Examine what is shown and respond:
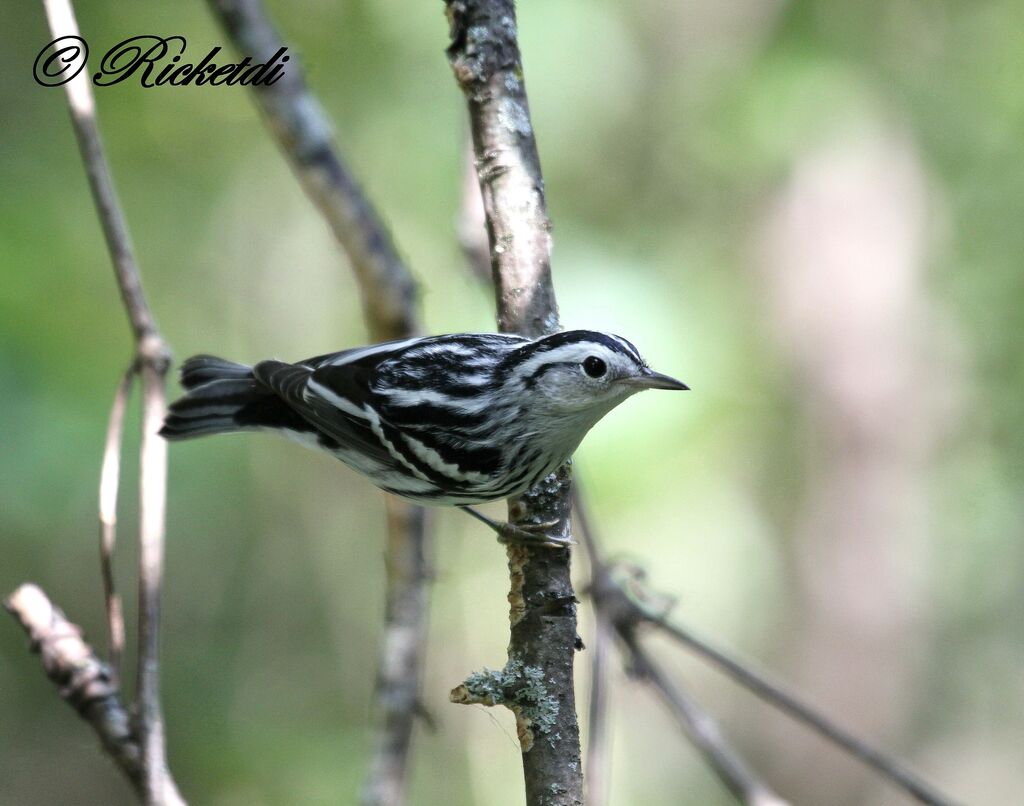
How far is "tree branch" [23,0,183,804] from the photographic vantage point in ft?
8.39

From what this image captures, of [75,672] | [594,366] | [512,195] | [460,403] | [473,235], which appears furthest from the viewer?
[473,235]

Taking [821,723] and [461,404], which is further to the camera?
[461,404]

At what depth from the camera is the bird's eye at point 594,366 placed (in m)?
3.05

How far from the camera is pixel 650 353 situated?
5.39m

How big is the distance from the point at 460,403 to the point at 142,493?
1023mm

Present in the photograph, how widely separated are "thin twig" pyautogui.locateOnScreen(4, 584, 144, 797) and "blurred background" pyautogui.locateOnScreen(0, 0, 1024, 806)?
2.44 meters

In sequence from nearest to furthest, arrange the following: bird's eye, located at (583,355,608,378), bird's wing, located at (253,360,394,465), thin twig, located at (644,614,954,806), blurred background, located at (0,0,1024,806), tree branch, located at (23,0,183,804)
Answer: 1. tree branch, located at (23,0,183,804)
2. thin twig, located at (644,614,954,806)
3. bird's eye, located at (583,355,608,378)
4. bird's wing, located at (253,360,394,465)
5. blurred background, located at (0,0,1024,806)

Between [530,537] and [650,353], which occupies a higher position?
[650,353]

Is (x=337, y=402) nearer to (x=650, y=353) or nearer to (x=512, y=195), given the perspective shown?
(x=512, y=195)

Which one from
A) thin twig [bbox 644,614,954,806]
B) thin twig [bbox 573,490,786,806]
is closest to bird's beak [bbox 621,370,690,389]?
thin twig [bbox 573,490,786,806]

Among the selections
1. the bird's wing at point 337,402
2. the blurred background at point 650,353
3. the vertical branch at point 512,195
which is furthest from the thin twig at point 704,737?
the blurred background at point 650,353

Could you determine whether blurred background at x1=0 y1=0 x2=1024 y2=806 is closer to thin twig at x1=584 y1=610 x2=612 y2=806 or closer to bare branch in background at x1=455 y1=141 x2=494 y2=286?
bare branch in background at x1=455 y1=141 x2=494 y2=286

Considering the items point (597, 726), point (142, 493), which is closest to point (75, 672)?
point (142, 493)

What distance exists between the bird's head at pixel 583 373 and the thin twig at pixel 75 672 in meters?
1.42
